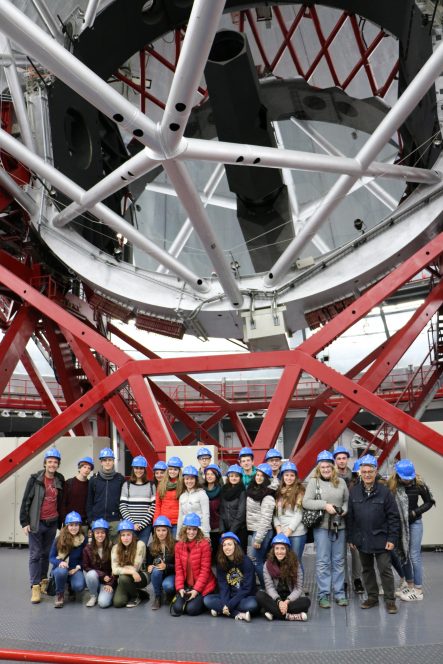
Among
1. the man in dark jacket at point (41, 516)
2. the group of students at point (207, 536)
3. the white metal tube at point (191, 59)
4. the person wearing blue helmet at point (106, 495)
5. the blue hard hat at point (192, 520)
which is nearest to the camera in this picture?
the white metal tube at point (191, 59)

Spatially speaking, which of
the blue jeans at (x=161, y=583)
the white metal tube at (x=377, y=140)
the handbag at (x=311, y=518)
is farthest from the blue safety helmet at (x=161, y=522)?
the white metal tube at (x=377, y=140)

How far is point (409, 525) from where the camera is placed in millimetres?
7734

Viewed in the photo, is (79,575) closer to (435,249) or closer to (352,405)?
(352,405)

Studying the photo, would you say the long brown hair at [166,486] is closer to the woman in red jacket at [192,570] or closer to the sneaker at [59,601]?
the woman in red jacket at [192,570]

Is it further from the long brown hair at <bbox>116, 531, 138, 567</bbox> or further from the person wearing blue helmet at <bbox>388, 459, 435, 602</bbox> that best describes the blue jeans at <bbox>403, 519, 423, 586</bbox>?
the long brown hair at <bbox>116, 531, 138, 567</bbox>

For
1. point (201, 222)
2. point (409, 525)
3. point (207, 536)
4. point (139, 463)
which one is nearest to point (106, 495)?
point (139, 463)

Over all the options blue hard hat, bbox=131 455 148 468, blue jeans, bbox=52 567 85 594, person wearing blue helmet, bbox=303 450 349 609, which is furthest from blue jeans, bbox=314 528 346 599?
blue jeans, bbox=52 567 85 594

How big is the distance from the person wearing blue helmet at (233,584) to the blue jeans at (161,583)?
0.55 metres

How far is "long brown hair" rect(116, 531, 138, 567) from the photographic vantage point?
7.75m

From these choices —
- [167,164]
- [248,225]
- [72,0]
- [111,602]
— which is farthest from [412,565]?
[72,0]

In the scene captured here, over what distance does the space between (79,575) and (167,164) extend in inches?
221

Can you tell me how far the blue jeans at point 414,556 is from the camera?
7.75 m

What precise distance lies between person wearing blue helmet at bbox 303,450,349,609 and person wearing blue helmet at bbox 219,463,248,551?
2.86 ft

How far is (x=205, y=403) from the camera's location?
32.8m
